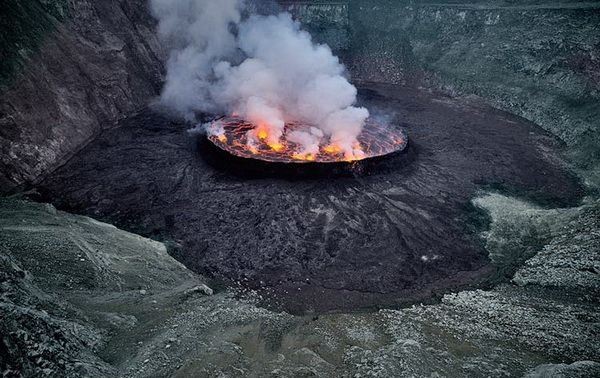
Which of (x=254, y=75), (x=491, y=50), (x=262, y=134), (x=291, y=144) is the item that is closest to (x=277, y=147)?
(x=291, y=144)

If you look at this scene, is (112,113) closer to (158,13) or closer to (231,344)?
(158,13)

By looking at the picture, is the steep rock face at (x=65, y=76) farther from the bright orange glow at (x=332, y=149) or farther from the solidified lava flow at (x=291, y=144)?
the bright orange glow at (x=332, y=149)

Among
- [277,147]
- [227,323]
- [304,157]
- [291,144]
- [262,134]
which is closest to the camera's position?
[227,323]

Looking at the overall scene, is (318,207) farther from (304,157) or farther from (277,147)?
(277,147)

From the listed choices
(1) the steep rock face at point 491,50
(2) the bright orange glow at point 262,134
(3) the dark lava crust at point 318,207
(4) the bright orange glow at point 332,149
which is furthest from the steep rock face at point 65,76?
(1) the steep rock face at point 491,50

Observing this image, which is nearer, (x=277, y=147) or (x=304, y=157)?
(x=304, y=157)

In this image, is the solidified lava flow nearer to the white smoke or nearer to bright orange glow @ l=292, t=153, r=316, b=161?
bright orange glow @ l=292, t=153, r=316, b=161

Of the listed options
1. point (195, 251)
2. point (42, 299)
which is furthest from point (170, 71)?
point (42, 299)
